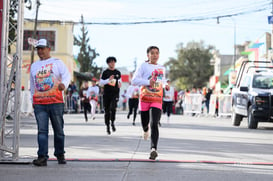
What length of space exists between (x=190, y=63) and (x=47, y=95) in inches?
3517

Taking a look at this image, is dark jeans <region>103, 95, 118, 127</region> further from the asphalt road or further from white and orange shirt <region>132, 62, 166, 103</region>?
white and orange shirt <region>132, 62, 166, 103</region>

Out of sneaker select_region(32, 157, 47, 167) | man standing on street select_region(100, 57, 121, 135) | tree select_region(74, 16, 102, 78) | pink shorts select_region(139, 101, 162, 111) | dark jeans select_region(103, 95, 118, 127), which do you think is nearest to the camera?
sneaker select_region(32, 157, 47, 167)

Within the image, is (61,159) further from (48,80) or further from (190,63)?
(190,63)

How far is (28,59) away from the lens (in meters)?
49.6

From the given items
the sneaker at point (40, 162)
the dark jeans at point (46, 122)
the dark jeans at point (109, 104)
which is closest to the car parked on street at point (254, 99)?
A: the dark jeans at point (109, 104)

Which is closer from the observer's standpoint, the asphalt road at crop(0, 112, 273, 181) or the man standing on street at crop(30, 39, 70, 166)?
the asphalt road at crop(0, 112, 273, 181)

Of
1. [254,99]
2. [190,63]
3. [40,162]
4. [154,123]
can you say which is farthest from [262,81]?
[190,63]

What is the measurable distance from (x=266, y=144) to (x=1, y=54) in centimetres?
666

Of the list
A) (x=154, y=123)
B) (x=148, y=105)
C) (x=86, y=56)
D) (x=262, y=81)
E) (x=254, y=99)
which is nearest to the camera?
(x=154, y=123)

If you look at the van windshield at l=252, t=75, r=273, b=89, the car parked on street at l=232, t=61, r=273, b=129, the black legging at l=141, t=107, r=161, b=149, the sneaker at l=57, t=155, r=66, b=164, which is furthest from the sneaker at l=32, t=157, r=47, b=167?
the van windshield at l=252, t=75, r=273, b=89

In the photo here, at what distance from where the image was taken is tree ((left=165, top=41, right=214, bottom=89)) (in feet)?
316

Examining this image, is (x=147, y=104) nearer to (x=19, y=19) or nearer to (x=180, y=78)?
(x=19, y=19)

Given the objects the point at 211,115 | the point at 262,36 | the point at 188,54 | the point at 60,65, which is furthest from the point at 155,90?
the point at 188,54

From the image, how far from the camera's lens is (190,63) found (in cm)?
9675
